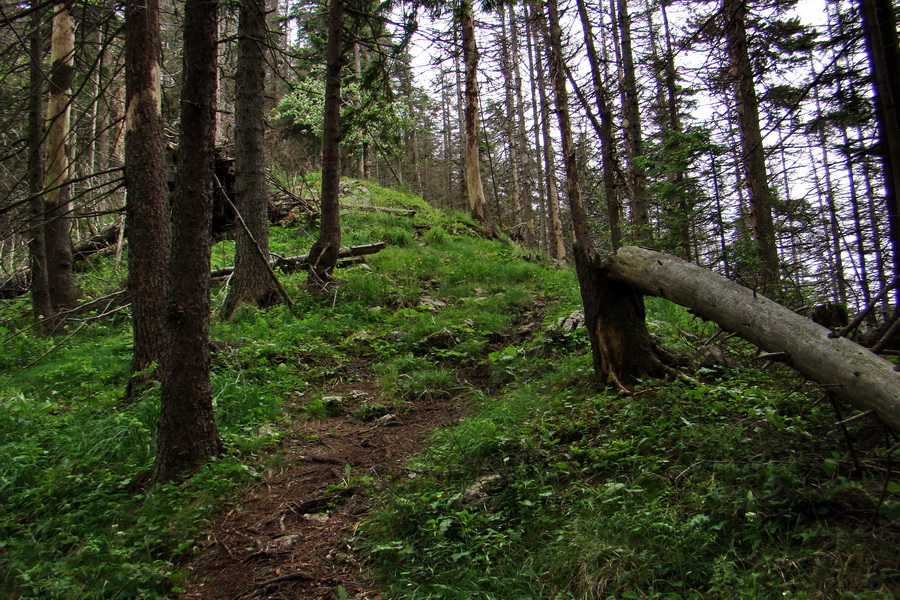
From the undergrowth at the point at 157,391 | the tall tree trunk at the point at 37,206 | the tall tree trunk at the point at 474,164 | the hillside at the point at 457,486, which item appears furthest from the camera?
the tall tree trunk at the point at 474,164

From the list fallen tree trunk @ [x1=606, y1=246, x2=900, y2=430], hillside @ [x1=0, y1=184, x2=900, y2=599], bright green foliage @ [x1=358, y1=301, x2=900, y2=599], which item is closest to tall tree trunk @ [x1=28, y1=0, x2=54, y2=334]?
hillside @ [x1=0, y1=184, x2=900, y2=599]

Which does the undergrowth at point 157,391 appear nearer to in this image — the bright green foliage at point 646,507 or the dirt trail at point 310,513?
the dirt trail at point 310,513

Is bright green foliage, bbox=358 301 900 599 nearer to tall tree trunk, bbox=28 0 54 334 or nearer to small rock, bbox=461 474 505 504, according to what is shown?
small rock, bbox=461 474 505 504

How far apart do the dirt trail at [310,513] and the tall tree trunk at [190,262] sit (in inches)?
25.8

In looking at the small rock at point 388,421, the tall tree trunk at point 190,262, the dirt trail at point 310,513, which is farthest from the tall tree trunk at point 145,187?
the small rock at point 388,421

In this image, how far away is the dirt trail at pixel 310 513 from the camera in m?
2.76

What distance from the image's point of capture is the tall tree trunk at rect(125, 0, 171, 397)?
496 cm

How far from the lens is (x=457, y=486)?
132 inches

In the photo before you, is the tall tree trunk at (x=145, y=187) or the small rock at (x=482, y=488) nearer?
the small rock at (x=482, y=488)

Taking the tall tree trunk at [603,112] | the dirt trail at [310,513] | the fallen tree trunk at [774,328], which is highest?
the tall tree trunk at [603,112]

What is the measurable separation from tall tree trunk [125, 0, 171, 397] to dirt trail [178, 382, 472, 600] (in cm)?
194

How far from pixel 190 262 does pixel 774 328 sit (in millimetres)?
4029

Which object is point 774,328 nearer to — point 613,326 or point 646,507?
point 646,507

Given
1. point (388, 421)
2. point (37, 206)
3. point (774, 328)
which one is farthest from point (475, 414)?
point (37, 206)
